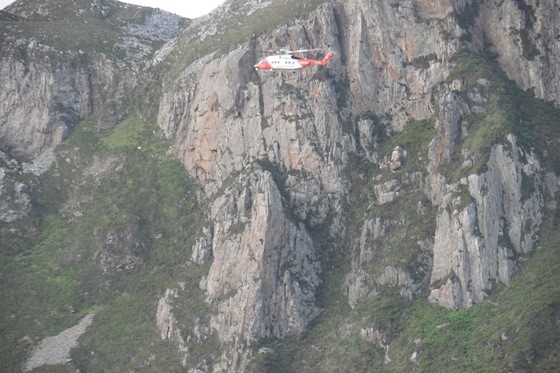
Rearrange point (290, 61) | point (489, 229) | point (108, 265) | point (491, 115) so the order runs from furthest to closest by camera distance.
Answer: point (108, 265)
point (290, 61)
point (491, 115)
point (489, 229)

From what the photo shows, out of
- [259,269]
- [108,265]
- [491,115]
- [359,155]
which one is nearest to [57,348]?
[108,265]

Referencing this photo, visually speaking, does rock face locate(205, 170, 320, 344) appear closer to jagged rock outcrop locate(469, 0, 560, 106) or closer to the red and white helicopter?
the red and white helicopter

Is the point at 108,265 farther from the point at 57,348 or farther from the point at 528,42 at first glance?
the point at 528,42

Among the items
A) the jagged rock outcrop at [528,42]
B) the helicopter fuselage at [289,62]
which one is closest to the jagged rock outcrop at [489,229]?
the jagged rock outcrop at [528,42]

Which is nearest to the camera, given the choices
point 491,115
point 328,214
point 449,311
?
point 449,311

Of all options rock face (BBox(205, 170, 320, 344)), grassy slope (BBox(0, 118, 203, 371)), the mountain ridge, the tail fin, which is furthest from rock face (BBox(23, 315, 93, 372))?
the tail fin

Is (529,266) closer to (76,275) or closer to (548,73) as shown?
(548,73)

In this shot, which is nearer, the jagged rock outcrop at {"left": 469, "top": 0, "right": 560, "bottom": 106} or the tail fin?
the jagged rock outcrop at {"left": 469, "top": 0, "right": 560, "bottom": 106}

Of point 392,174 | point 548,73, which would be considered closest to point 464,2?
point 548,73

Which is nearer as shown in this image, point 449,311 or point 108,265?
point 449,311
